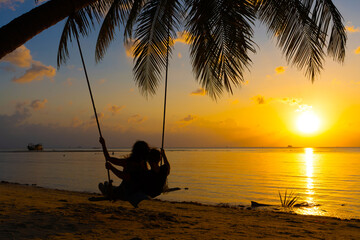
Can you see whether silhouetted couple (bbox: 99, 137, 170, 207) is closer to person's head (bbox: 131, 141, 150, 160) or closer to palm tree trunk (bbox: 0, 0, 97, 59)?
person's head (bbox: 131, 141, 150, 160)

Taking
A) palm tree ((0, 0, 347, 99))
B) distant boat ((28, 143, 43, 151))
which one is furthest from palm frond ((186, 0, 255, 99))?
distant boat ((28, 143, 43, 151))

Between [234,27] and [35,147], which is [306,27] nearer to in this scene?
[234,27]

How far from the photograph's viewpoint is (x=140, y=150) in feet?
17.3

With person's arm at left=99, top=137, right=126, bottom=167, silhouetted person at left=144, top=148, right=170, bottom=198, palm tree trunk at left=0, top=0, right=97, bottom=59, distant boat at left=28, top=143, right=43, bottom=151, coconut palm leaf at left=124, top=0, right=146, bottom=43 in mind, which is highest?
coconut palm leaf at left=124, top=0, right=146, bottom=43

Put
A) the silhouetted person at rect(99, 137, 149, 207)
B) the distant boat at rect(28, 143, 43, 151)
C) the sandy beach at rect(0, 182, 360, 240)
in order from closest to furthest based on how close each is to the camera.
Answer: the sandy beach at rect(0, 182, 360, 240), the silhouetted person at rect(99, 137, 149, 207), the distant boat at rect(28, 143, 43, 151)

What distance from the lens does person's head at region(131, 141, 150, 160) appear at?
5.24 meters

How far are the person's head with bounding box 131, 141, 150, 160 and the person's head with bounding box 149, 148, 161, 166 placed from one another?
0.08 metres

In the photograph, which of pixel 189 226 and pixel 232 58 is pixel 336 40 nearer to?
pixel 232 58

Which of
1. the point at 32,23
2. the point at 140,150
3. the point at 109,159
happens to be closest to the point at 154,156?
the point at 140,150

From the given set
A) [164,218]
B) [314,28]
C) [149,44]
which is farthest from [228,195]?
[314,28]

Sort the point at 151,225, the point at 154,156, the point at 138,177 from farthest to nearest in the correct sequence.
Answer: the point at 151,225, the point at 154,156, the point at 138,177

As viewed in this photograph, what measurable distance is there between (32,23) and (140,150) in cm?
250

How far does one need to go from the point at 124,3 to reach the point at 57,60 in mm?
1856

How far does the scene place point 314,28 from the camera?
5270mm
